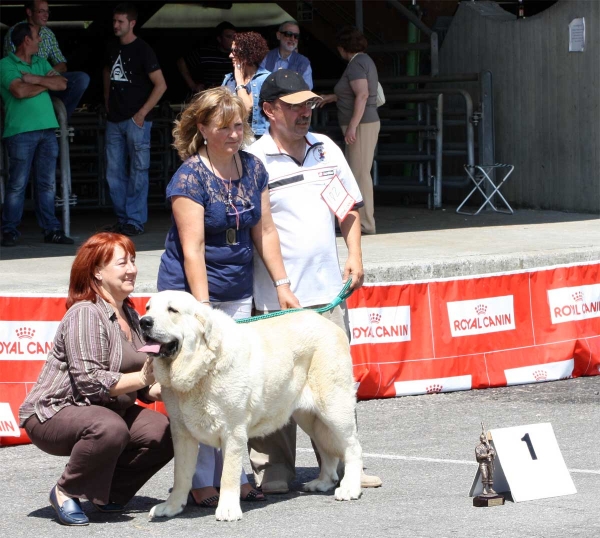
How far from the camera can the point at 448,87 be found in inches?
607

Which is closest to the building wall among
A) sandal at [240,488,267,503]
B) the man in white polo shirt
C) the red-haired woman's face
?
the man in white polo shirt

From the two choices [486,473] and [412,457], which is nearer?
[486,473]

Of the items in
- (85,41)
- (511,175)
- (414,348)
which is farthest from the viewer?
(85,41)

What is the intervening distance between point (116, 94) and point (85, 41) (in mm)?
7807

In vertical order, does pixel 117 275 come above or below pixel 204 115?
below

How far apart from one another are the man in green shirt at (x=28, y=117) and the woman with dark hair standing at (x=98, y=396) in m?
5.49

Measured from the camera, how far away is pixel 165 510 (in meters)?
5.24

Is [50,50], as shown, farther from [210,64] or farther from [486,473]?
[486,473]

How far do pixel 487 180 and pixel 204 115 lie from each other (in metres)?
9.48

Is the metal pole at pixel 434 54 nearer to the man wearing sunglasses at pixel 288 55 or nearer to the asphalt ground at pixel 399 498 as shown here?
the man wearing sunglasses at pixel 288 55

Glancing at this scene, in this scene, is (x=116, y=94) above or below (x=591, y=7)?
below

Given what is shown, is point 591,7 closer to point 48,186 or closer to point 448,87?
point 448,87

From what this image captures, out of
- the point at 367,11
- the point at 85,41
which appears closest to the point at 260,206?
the point at 367,11

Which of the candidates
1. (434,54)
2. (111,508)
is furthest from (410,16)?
(111,508)
